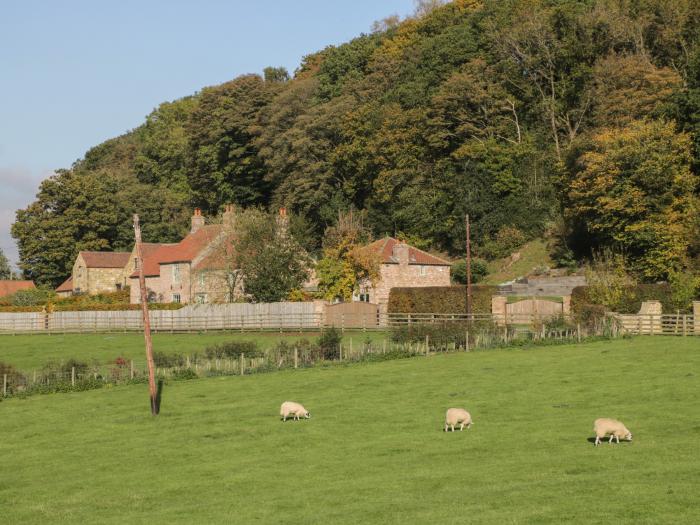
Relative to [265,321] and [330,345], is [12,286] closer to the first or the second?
[265,321]

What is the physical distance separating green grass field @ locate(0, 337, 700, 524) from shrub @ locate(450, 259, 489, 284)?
1640 inches

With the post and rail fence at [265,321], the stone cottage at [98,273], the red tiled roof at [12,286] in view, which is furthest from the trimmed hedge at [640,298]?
the red tiled roof at [12,286]

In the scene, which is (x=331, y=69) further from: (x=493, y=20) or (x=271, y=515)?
(x=271, y=515)

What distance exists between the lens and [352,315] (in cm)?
6862

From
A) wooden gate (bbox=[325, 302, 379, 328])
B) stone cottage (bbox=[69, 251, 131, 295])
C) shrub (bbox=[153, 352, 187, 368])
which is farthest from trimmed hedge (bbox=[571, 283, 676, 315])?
stone cottage (bbox=[69, 251, 131, 295])

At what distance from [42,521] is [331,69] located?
107 m

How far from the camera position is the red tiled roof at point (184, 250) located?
298 ft

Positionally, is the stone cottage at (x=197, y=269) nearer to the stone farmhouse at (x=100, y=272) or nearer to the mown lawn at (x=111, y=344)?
the stone farmhouse at (x=100, y=272)

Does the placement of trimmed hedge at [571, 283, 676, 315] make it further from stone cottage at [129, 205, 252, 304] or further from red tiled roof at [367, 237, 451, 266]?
stone cottage at [129, 205, 252, 304]

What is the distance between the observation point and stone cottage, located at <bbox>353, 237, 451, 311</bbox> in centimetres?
7762

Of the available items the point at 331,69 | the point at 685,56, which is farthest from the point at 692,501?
the point at 331,69

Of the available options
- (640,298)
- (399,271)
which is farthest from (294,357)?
(399,271)

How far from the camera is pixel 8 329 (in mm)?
84750

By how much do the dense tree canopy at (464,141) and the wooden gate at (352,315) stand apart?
18.2 m
